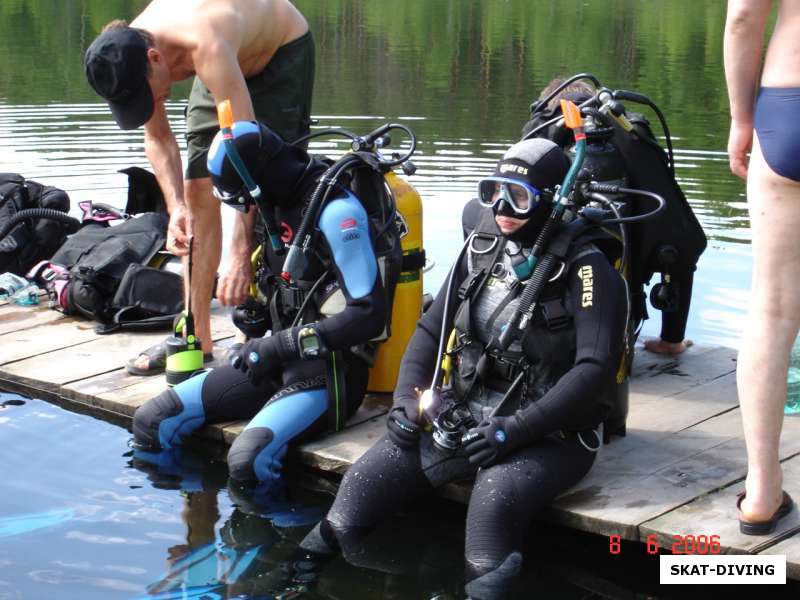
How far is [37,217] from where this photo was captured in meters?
6.61

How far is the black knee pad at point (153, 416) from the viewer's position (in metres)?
4.57

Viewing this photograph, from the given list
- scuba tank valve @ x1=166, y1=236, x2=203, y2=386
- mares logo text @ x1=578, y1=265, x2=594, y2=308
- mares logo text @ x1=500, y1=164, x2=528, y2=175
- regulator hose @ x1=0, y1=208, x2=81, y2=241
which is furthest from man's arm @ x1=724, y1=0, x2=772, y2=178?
regulator hose @ x1=0, y1=208, x2=81, y2=241

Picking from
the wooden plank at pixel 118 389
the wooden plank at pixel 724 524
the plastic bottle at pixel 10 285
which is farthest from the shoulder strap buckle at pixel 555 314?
the plastic bottle at pixel 10 285

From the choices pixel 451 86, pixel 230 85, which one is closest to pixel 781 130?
pixel 230 85

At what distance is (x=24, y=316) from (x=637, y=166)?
10.1 ft

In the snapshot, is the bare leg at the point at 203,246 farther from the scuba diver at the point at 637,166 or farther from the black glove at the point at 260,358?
the scuba diver at the point at 637,166

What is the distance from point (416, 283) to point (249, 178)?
2.92ft

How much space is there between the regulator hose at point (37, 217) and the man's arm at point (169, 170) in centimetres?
147

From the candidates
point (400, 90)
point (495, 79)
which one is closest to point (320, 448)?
point (400, 90)

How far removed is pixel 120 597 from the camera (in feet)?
11.9

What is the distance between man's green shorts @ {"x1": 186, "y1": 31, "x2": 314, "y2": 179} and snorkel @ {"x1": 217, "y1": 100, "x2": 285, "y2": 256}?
2.38 ft

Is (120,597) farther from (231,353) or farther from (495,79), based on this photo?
(495,79)

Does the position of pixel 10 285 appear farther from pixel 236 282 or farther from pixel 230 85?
pixel 230 85

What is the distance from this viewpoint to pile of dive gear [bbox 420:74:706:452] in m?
3.71
